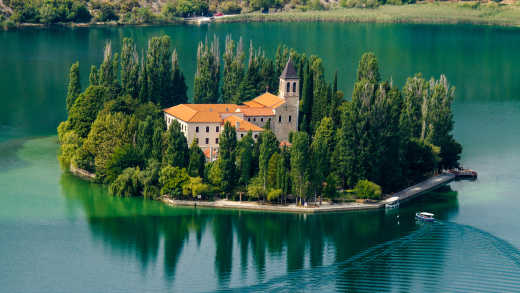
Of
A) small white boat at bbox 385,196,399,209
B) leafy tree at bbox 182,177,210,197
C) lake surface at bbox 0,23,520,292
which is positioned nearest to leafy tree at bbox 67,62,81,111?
lake surface at bbox 0,23,520,292

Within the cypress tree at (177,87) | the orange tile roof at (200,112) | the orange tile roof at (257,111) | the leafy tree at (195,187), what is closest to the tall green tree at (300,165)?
the leafy tree at (195,187)

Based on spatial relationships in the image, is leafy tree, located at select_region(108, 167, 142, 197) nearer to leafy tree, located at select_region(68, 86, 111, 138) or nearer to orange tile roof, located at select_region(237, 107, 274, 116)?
leafy tree, located at select_region(68, 86, 111, 138)

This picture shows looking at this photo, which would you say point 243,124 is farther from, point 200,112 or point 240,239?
point 240,239

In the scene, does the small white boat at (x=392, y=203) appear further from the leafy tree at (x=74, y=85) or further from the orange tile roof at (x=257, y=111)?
the leafy tree at (x=74, y=85)

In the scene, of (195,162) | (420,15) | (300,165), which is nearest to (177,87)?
(195,162)

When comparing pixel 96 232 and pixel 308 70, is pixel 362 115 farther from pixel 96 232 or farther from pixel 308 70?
pixel 96 232

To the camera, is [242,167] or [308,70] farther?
[308,70]

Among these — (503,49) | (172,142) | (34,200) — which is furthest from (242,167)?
(503,49)
